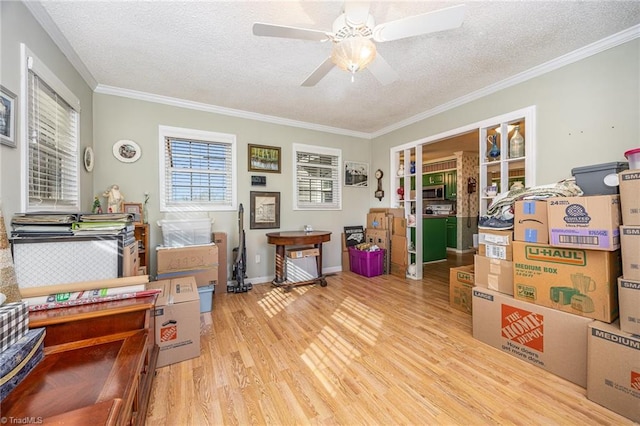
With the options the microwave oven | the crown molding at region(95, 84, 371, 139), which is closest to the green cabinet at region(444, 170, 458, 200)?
the microwave oven

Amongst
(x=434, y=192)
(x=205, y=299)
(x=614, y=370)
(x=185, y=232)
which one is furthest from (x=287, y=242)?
(x=434, y=192)

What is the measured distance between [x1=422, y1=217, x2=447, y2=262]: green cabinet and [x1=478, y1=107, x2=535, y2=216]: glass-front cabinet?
2.10 meters

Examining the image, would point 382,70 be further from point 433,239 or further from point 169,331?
point 433,239

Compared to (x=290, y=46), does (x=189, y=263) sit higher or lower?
lower

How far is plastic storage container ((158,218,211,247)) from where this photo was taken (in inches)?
A: 121

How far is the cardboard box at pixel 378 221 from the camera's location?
14.1 feet

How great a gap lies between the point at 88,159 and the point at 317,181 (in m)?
3.00

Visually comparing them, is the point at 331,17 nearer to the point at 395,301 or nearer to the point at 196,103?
the point at 196,103

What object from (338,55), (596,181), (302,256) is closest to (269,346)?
(302,256)

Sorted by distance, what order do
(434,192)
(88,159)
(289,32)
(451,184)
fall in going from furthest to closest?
(434,192) → (451,184) → (88,159) → (289,32)

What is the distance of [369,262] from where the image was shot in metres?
4.07

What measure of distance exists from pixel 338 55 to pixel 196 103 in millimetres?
2490

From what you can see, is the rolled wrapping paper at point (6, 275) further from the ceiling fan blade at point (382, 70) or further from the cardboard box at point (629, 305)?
the cardboard box at point (629, 305)

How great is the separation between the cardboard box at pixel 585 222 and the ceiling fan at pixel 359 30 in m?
1.38
